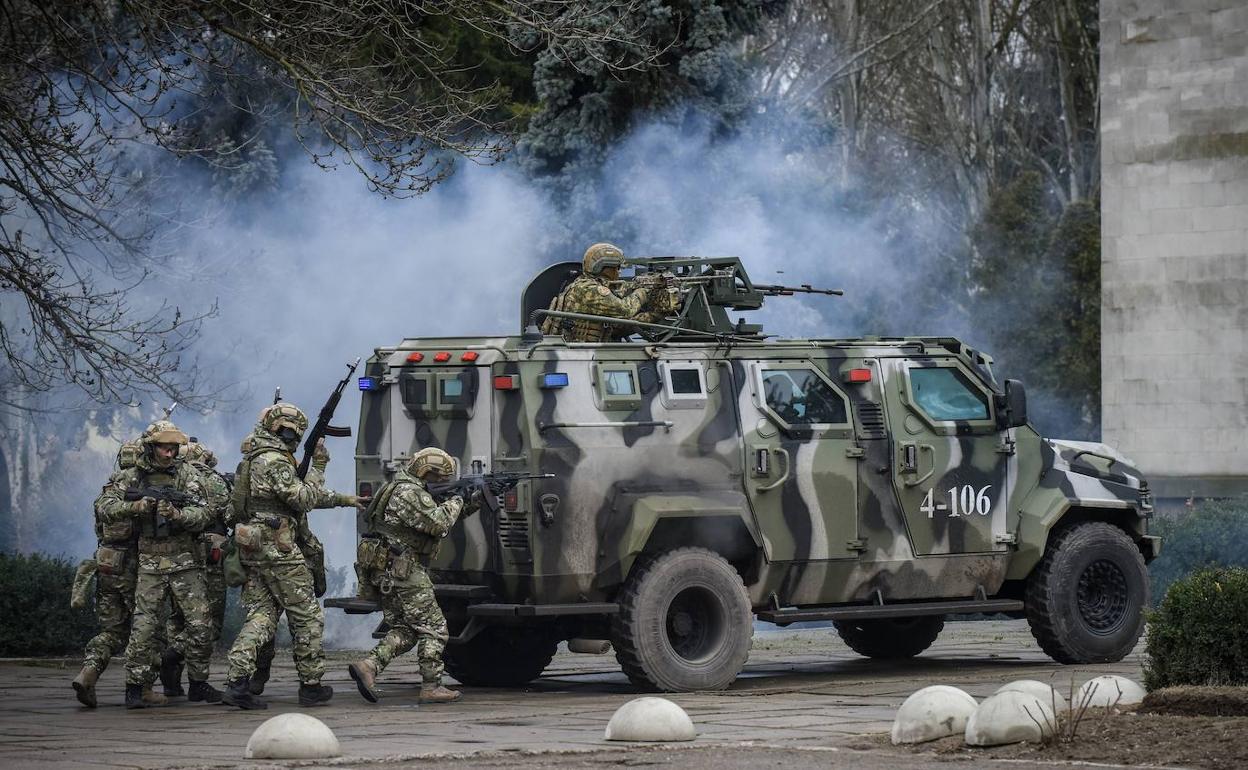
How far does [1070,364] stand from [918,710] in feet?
81.3

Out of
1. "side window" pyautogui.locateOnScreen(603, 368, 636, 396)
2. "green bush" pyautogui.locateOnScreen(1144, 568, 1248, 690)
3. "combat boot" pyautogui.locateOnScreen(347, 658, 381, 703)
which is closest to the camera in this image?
"green bush" pyautogui.locateOnScreen(1144, 568, 1248, 690)

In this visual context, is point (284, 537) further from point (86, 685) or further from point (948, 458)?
point (948, 458)

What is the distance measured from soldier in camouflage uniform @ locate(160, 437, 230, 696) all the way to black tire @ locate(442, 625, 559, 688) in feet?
5.06

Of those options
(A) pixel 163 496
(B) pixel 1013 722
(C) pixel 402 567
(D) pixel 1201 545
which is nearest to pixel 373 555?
(C) pixel 402 567

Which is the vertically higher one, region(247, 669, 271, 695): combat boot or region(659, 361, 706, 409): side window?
region(659, 361, 706, 409): side window

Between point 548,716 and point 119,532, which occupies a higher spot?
point 119,532

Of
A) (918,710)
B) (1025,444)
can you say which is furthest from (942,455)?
(918,710)

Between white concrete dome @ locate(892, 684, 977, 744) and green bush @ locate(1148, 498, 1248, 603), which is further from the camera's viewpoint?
green bush @ locate(1148, 498, 1248, 603)

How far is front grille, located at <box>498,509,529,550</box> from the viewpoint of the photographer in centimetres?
1226

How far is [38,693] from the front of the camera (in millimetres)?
13648

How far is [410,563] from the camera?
12.2 metres

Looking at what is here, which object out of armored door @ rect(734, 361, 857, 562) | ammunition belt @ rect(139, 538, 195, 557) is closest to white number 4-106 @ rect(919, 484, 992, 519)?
armored door @ rect(734, 361, 857, 562)

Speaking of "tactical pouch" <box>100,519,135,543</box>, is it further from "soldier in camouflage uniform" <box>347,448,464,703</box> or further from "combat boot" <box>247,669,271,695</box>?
"soldier in camouflage uniform" <box>347,448,464,703</box>

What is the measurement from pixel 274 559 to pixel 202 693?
1.21 metres
